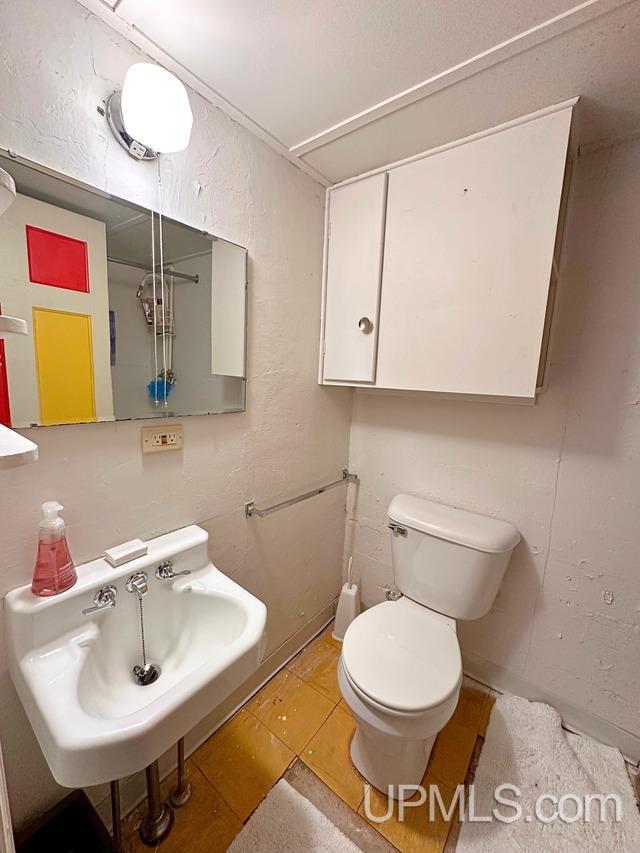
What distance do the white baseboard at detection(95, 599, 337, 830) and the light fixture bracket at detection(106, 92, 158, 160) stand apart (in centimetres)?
174

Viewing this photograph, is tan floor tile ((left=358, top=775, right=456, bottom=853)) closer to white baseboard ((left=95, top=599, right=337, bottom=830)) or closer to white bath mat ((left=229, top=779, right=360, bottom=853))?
white bath mat ((left=229, top=779, right=360, bottom=853))

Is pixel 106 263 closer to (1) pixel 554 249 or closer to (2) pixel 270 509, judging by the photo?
(2) pixel 270 509

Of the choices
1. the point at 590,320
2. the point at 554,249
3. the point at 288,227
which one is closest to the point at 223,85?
the point at 288,227

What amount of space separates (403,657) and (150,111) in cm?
164

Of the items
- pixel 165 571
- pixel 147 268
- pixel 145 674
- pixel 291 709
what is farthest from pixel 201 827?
pixel 147 268

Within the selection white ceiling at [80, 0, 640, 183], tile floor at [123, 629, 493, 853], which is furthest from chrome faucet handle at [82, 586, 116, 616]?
white ceiling at [80, 0, 640, 183]

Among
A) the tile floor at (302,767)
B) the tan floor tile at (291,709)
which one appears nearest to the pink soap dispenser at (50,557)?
the tile floor at (302,767)

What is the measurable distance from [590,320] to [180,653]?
1.65 meters

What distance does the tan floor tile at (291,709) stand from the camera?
1309mm

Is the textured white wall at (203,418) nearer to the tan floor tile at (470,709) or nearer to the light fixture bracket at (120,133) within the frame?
the light fixture bracket at (120,133)

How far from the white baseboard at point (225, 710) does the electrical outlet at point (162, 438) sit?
989mm

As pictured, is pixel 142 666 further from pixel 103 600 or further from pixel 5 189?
pixel 5 189

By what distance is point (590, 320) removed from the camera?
46.3 inches

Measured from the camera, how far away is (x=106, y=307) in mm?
865
